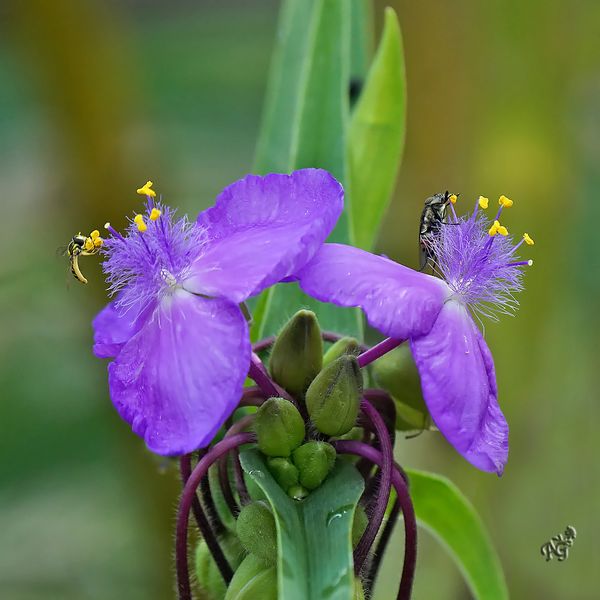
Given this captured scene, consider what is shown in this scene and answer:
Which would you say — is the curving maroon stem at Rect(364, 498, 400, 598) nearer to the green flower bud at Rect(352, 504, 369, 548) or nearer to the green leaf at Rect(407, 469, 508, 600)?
the green flower bud at Rect(352, 504, 369, 548)

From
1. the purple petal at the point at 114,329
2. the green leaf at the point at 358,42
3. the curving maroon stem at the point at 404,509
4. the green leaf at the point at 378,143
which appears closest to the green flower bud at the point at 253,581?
the curving maroon stem at the point at 404,509

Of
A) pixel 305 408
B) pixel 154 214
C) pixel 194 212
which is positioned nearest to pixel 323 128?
pixel 154 214

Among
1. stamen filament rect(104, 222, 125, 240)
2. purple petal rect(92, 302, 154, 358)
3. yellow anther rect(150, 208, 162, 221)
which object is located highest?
yellow anther rect(150, 208, 162, 221)

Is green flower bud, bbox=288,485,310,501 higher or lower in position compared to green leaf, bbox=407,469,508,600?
higher

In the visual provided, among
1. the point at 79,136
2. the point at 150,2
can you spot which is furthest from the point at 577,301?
the point at 150,2

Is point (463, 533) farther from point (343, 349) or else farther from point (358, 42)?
point (358, 42)

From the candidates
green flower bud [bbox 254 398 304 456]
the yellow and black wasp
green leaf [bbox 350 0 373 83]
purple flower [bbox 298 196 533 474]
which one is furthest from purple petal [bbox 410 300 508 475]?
green leaf [bbox 350 0 373 83]

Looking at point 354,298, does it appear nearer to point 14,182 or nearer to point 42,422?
point 42,422
